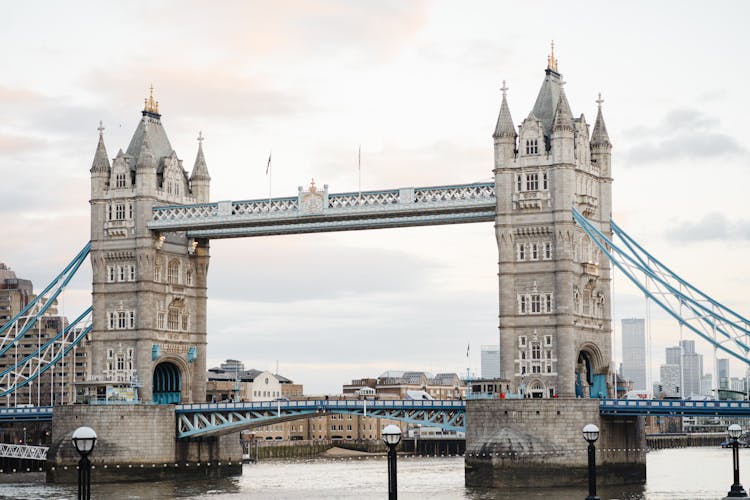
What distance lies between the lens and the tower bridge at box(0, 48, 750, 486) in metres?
90.1

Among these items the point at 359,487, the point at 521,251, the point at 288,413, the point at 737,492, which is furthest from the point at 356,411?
the point at 737,492

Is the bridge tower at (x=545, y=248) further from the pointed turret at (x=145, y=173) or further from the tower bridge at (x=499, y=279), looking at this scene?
the pointed turret at (x=145, y=173)

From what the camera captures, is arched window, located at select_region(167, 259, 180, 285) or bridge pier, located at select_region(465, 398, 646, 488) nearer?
bridge pier, located at select_region(465, 398, 646, 488)

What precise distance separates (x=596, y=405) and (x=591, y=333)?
883 centimetres

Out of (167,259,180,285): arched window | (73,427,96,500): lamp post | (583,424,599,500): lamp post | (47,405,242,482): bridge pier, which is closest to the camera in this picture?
(73,427,96,500): lamp post

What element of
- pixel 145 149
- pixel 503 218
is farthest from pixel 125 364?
pixel 503 218

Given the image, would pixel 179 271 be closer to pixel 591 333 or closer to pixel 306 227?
pixel 306 227

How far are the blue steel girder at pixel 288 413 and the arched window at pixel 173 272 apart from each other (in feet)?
35.8

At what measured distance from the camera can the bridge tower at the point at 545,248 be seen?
3664 inches

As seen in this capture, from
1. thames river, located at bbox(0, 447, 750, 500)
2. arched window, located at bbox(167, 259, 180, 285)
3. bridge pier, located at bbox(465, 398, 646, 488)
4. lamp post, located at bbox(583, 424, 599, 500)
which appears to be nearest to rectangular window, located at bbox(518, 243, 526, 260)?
bridge pier, located at bbox(465, 398, 646, 488)

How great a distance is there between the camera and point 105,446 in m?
100

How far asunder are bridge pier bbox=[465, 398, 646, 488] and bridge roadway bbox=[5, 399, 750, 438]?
101 inches

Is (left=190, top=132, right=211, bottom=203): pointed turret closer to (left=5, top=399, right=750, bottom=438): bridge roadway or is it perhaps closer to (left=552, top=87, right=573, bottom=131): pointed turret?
(left=5, top=399, right=750, bottom=438): bridge roadway

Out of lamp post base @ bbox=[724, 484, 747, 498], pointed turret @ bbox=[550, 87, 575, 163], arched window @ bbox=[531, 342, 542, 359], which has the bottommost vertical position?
lamp post base @ bbox=[724, 484, 747, 498]
